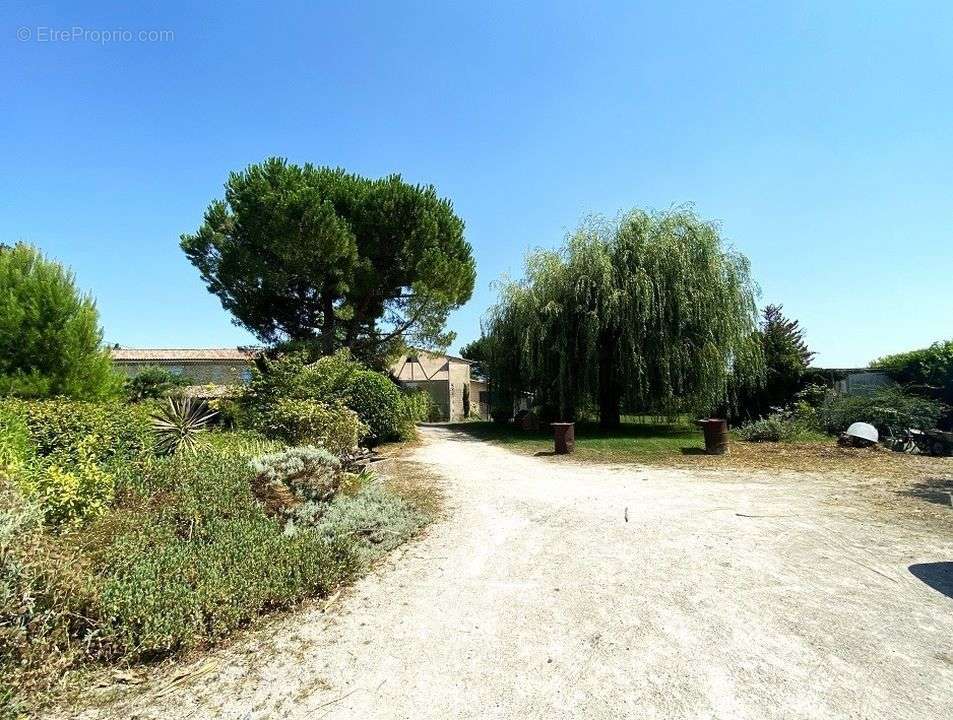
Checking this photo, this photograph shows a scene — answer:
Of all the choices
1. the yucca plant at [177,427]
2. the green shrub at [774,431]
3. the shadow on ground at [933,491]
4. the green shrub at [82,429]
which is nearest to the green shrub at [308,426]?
the yucca plant at [177,427]

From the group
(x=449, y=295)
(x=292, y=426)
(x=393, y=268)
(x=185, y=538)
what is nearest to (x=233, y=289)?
(x=393, y=268)

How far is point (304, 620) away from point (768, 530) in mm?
4561

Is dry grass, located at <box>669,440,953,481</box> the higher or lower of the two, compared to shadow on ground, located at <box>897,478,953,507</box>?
higher

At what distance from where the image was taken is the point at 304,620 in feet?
11.6

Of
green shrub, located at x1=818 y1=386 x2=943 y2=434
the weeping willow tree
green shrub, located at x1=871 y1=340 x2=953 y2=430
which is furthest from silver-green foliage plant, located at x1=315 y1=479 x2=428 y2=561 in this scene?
green shrub, located at x1=871 y1=340 x2=953 y2=430

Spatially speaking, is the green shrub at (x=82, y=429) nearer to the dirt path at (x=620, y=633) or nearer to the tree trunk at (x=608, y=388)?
the dirt path at (x=620, y=633)

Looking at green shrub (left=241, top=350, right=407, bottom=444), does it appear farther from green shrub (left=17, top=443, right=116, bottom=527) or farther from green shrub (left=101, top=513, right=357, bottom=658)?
green shrub (left=101, top=513, right=357, bottom=658)

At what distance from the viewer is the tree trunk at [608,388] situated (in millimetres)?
15156

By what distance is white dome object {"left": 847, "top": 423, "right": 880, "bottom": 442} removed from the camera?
36.7 ft

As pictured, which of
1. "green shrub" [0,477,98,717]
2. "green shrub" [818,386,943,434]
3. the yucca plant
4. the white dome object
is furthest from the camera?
"green shrub" [818,386,943,434]

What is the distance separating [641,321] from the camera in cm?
1424

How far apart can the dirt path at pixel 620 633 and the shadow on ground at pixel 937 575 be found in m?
0.05

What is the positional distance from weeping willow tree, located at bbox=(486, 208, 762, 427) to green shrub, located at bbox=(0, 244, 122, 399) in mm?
10696

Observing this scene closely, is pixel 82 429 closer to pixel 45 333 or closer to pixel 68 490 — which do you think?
pixel 68 490
